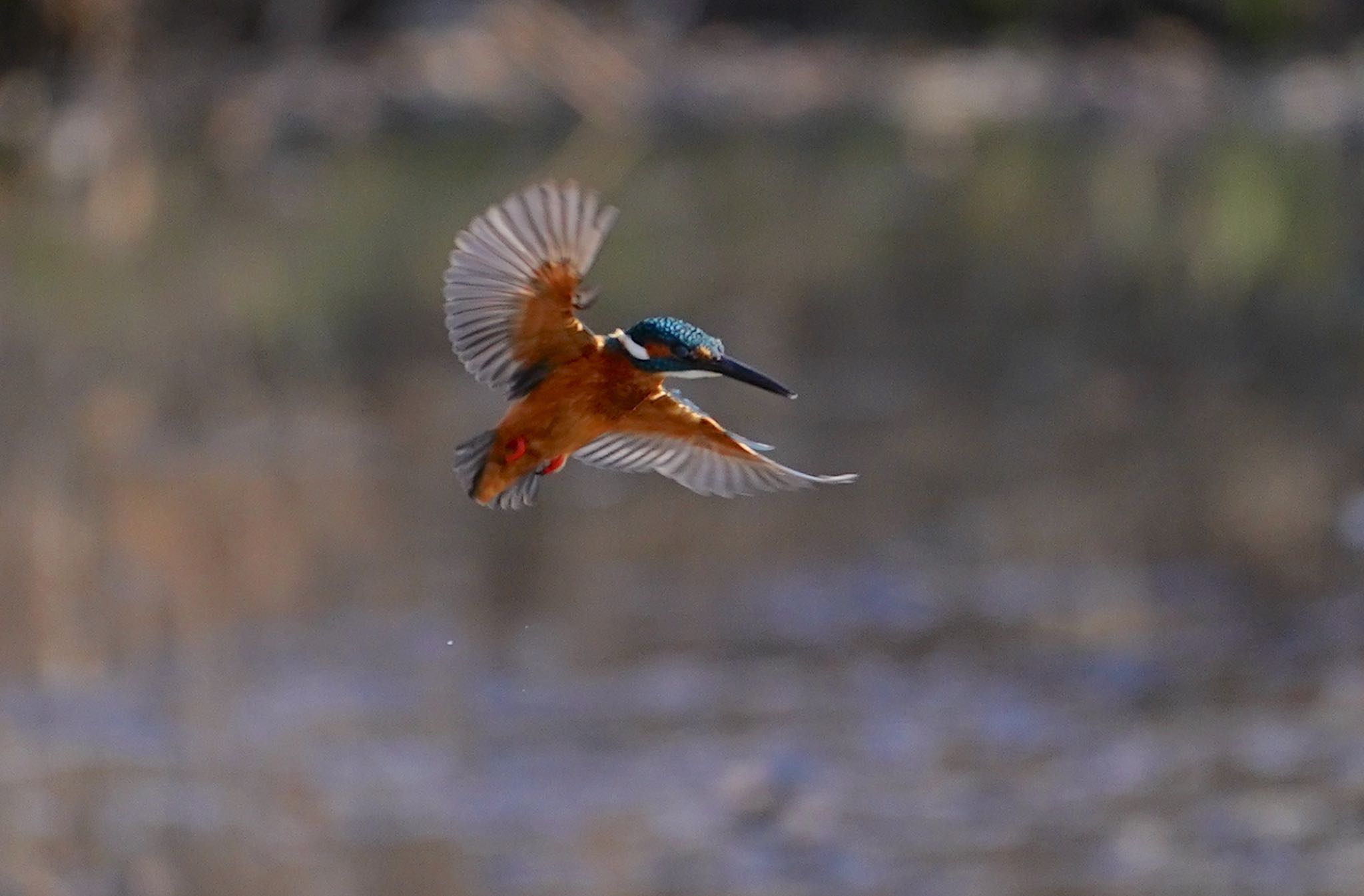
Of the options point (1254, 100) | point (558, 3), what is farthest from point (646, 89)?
point (1254, 100)

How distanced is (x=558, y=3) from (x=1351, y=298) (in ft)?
37.5

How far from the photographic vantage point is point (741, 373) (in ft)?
5.48

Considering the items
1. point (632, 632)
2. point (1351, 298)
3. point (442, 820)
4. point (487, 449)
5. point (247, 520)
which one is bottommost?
point (487, 449)

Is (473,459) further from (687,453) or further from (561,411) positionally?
(687,453)

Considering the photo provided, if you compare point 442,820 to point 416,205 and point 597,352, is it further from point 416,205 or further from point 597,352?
point 416,205

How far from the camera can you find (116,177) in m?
19.6

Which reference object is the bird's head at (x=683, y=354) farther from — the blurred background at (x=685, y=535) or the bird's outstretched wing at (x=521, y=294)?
the blurred background at (x=685, y=535)

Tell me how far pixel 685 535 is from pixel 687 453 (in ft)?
30.4

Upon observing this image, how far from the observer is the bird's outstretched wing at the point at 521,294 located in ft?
5.71

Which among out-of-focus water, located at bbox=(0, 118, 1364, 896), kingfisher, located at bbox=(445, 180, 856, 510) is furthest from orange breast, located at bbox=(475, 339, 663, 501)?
out-of-focus water, located at bbox=(0, 118, 1364, 896)

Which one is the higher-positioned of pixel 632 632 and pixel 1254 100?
pixel 1254 100

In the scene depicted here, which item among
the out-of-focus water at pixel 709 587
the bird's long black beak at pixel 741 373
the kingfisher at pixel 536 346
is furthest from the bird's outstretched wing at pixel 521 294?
the out-of-focus water at pixel 709 587

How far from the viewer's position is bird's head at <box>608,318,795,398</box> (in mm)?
1682

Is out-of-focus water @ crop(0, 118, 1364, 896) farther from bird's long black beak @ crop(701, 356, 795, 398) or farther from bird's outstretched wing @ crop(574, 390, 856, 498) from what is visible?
bird's long black beak @ crop(701, 356, 795, 398)
